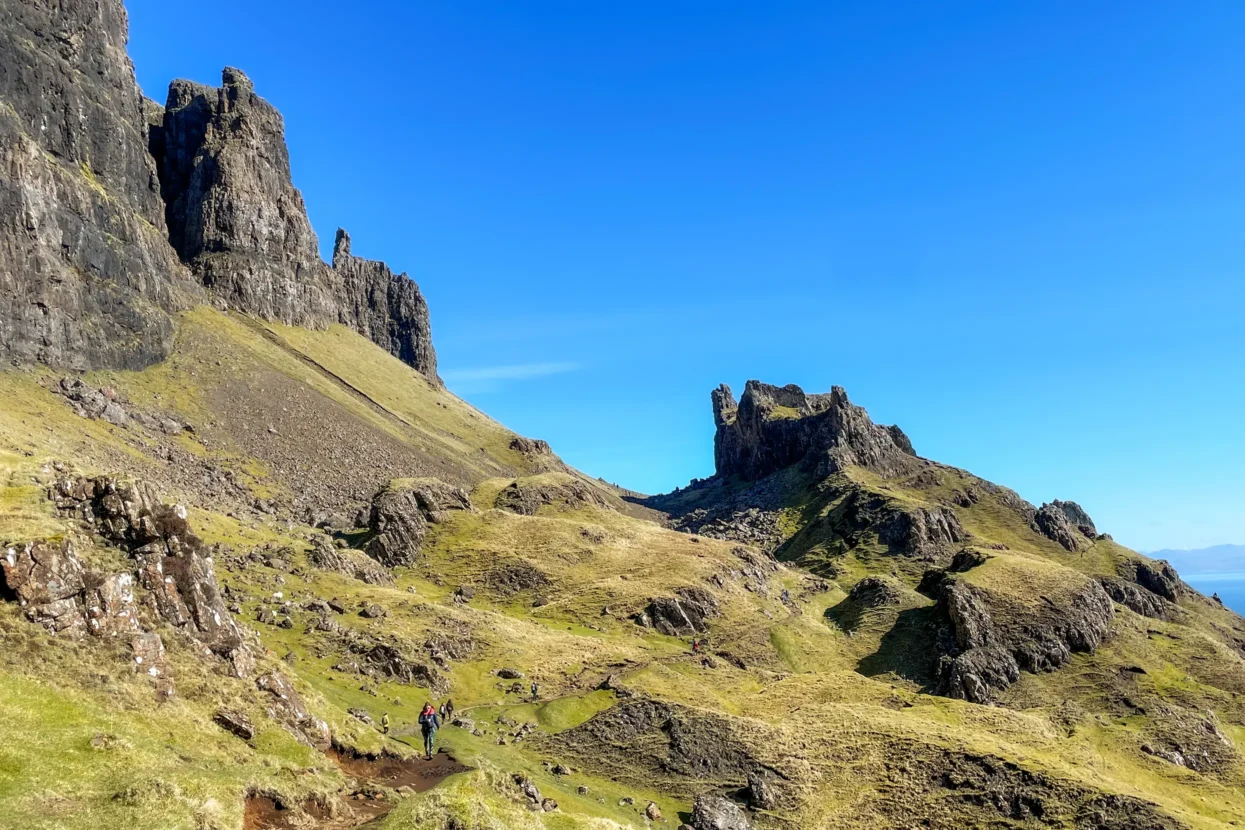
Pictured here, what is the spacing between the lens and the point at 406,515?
12600cm

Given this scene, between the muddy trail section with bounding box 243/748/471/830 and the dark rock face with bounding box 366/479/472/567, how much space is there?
7057 centimetres

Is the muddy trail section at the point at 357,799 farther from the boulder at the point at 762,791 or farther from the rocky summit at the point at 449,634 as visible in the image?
the boulder at the point at 762,791

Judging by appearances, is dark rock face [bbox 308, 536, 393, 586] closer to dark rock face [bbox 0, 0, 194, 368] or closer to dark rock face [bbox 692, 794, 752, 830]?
dark rock face [bbox 692, 794, 752, 830]

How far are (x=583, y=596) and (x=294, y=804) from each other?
83109 mm

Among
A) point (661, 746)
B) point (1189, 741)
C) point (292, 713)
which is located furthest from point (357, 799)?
point (1189, 741)

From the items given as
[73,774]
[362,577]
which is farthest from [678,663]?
[73,774]

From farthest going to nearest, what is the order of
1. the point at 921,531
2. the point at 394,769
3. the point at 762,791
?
the point at 921,531, the point at 762,791, the point at 394,769

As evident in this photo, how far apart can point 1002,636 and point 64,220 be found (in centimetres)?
19769

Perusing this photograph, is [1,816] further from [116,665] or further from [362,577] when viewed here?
[362,577]

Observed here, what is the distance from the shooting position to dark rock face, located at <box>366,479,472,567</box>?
392 feet

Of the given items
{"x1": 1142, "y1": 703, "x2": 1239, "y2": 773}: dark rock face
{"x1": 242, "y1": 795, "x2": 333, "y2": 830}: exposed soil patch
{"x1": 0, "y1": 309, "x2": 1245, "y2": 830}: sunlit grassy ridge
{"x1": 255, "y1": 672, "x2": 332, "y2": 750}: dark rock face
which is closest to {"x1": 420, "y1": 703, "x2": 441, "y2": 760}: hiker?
{"x1": 0, "y1": 309, "x2": 1245, "y2": 830}: sunlit grassy ridge

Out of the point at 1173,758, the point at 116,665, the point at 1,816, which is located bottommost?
the point at 1173,758

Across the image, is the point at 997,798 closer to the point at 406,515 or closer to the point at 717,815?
the point at 717,815

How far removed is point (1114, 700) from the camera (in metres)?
94.8
